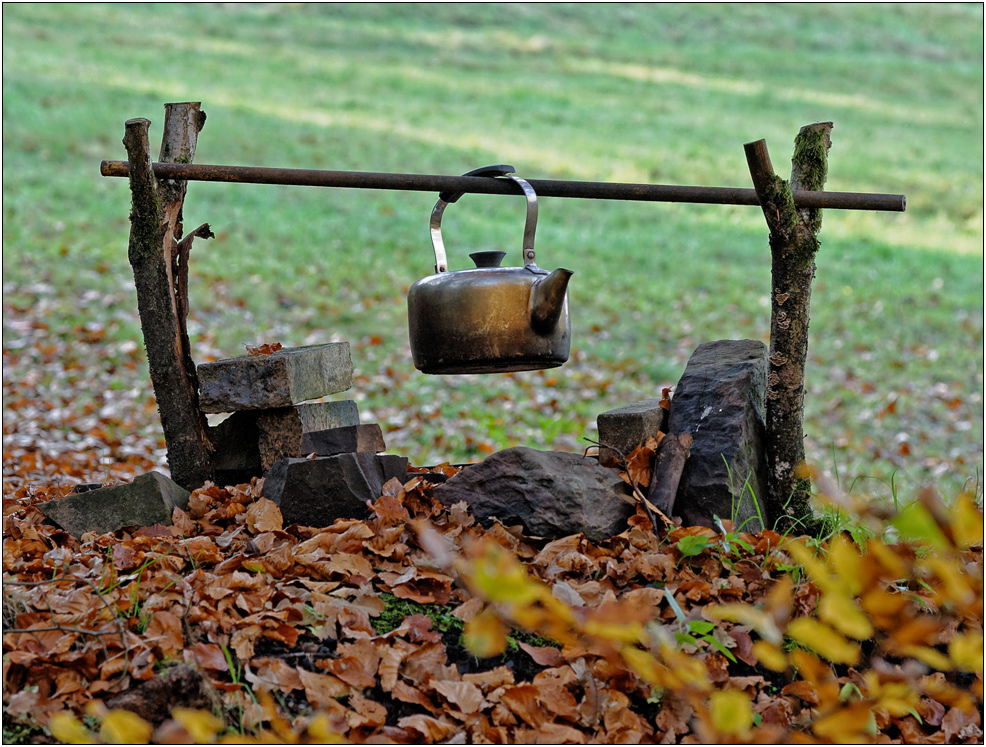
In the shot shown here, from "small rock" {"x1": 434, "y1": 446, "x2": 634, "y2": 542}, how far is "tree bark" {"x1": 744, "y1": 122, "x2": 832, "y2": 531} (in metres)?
0.58

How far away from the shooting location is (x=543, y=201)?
12.7m

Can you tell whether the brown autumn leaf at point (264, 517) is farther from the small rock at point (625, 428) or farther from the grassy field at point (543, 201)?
the grassy field at point (543, 201)

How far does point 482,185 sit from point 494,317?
1.80 feet

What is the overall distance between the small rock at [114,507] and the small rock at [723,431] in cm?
171

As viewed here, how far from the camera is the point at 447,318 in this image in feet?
8.20

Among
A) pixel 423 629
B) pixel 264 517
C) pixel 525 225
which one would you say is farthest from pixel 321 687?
pixel 525 225

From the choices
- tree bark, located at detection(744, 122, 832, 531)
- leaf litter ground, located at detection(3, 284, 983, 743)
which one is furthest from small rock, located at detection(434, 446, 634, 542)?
tree bark, located at detection(744, 122, 832, 531)

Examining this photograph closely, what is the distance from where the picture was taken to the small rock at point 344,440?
320 cm

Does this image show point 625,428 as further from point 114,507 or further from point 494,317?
point 114,507

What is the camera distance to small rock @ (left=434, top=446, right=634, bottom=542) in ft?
8.63

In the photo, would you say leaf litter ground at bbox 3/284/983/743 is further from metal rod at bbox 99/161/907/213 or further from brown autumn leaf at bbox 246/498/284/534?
metal rod at bbox 99/161/907/213

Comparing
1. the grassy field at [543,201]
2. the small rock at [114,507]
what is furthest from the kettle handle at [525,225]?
the grassy field at [543,201]

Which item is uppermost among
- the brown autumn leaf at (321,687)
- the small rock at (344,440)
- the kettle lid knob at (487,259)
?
the kettle lid knob at (487,259)

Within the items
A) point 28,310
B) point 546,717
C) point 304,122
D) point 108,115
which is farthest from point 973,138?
point 546,717
